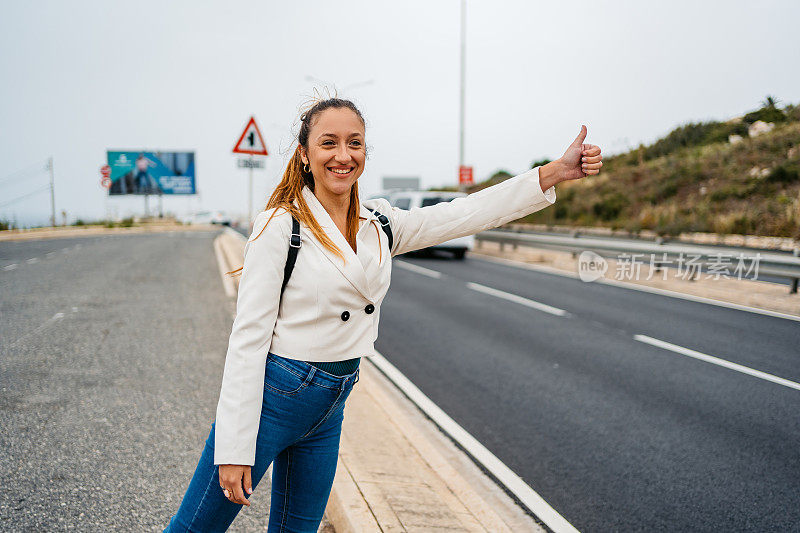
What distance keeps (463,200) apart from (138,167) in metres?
55.8

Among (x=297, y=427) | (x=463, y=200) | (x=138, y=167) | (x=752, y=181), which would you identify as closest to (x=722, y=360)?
(x=463, y=200)

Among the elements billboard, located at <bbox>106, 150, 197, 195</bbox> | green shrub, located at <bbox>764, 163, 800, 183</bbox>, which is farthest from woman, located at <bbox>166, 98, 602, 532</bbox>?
billboard, located at <bbox>106, 150, 197, 195</bbox>

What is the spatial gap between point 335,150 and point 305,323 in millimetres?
539

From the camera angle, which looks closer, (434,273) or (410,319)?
(410,319)

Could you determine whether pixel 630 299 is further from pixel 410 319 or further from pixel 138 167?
pixel 138 167

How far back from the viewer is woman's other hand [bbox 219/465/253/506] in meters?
1.67

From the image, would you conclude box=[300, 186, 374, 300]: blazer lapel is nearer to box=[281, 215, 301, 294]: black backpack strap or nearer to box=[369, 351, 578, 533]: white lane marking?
box=[281, 215, 301, 294]: black backpack strap

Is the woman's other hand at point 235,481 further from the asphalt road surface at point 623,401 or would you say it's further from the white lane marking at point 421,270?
the white lane marking at point 421,270

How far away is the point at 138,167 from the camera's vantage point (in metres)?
52.0

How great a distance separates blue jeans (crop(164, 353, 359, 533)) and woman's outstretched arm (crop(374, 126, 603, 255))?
0.55 metres

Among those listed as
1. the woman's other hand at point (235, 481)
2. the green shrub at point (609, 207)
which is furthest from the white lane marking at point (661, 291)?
the green shrub at point (609, 207)

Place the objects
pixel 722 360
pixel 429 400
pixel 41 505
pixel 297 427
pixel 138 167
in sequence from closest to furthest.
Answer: pixel 297 427 < pixel 41 505 < pixel 429 400 < pixel 722 360 < pixel 138 167

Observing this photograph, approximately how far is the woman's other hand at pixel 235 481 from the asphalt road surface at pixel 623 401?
2232mm

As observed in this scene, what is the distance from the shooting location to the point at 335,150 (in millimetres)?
1800
